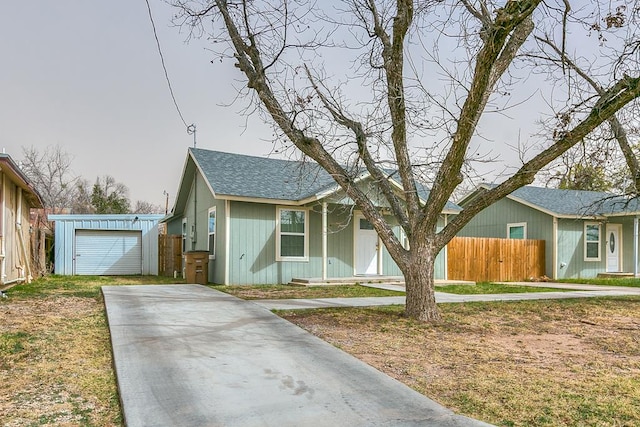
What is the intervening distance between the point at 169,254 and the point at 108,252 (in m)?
2.56

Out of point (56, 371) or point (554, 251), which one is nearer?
point (56, 371)

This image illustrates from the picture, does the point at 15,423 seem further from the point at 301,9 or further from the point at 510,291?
the point at 510,291

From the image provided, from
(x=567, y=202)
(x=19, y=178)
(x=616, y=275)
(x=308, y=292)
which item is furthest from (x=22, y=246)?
(x=616, y=275)

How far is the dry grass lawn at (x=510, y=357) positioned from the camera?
3.70 metres

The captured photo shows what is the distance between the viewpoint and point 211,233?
A: 14.8 metres

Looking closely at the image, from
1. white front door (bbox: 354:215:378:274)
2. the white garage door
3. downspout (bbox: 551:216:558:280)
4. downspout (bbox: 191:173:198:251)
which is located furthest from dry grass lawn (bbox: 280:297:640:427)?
the white garage door

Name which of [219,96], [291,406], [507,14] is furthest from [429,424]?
[219,96]

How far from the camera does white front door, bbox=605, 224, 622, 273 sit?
20.4 m

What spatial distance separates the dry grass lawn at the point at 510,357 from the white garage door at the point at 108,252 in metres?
14.0

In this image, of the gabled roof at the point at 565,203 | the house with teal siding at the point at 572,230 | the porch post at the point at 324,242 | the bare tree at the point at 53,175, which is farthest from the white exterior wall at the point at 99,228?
the bare tree at the point at 53,175

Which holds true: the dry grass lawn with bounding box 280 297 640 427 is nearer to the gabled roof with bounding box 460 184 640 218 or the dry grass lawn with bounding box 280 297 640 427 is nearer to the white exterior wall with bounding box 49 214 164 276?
the gabled roof with bounding box 460 184 640 218

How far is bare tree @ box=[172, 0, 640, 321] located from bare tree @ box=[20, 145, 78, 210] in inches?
1220

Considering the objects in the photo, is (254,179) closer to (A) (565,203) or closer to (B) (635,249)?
(A) (565,203)

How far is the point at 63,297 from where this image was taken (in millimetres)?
10070
